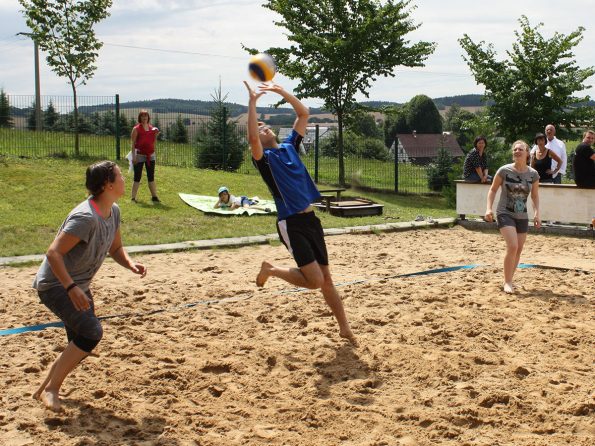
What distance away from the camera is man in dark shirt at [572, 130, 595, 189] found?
44.6ft

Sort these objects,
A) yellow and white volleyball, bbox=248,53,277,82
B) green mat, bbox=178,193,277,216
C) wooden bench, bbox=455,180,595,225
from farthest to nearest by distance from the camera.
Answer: green mat, bbox=178,193,277,216 → wooden bench, bbox=455,180,595,225 → yellow and white volleyball, bbox=248,53,277,82

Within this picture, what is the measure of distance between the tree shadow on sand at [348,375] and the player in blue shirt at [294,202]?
376 millimetres

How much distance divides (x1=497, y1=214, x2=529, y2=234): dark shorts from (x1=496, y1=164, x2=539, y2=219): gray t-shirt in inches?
1.4

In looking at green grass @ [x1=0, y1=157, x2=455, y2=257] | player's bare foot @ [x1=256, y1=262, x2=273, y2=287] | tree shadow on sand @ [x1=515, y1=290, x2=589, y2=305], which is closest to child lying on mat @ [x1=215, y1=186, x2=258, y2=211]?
green grass @ [x1=0, y1=157, x2=455, y2=257]

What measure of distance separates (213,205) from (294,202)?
9792 mm

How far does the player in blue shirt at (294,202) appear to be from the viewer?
6.13 metres

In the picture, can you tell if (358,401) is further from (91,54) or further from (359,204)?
(91,54)

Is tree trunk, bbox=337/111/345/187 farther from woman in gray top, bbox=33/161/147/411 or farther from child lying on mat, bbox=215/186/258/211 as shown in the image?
woman in gray top, bbox=33/161/147/411

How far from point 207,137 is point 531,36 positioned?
9698 mm

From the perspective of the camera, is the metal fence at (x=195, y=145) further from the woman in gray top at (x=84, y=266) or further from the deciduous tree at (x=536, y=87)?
the woman in gray top at (x=84, y=266)

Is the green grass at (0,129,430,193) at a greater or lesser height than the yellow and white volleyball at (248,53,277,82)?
lesser

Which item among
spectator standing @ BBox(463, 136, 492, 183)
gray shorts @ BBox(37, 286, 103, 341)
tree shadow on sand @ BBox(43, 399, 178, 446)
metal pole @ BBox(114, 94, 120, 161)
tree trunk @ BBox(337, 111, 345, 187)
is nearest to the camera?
tree shadow on sand @ BBox(43, 399, 178, 446)

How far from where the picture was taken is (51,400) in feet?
16.0

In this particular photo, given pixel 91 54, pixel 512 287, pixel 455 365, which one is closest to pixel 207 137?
pixel 91 54
